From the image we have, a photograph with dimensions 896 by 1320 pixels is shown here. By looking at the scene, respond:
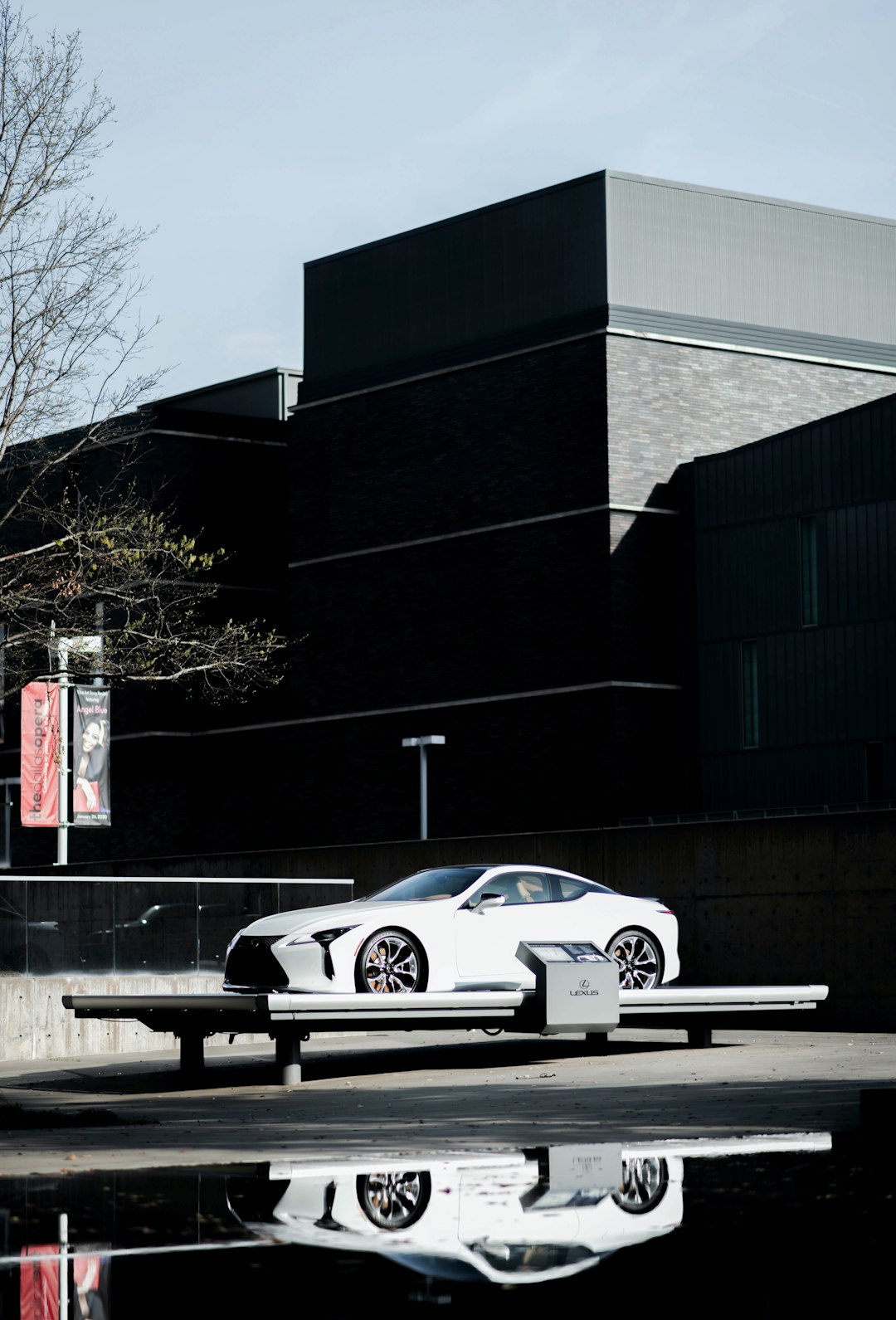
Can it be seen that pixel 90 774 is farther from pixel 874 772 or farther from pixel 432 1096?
pixel 432 1096

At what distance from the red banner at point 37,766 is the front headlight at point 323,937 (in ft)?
88.4

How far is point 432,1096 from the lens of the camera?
51.1ft

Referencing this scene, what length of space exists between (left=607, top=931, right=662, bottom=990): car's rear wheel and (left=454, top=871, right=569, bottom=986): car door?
85 centimetres

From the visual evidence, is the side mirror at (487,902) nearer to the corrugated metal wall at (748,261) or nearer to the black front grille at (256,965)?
the black front grille at (256,965)

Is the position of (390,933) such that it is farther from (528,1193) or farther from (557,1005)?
(528,1193)

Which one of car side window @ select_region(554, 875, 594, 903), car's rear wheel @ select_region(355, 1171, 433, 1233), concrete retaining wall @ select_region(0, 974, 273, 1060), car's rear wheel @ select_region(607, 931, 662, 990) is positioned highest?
car side window @ select_region(554, 875, 594, 903)

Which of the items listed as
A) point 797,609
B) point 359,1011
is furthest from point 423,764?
point 359,1011

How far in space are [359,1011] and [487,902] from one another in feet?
7.23

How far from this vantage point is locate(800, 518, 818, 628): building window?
40.7 meters

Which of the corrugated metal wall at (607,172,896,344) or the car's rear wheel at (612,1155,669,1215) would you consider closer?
the car's rear wheel at (612,1155,669,1215)

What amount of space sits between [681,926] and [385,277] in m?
25.5

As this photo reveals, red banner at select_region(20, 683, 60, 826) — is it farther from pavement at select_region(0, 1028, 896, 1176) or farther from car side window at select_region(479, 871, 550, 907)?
car side window at select_region(479, 871, 550, 907)

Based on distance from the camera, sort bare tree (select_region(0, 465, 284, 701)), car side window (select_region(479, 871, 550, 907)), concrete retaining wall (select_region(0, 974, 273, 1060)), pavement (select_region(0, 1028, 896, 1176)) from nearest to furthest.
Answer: pavement (select_region(0, 1028, 896, 1176)) → car side window (select_region(479, 871, 550, 907)) → bare tree (select_region(0, 465, 284, 701)) → concrete retaining wall (select_region(0, 974, 273, 1060))

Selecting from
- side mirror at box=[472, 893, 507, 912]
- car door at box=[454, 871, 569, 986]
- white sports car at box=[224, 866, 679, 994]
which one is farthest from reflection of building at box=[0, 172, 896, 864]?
side mirror at box=[472, 893, 507, 912]
